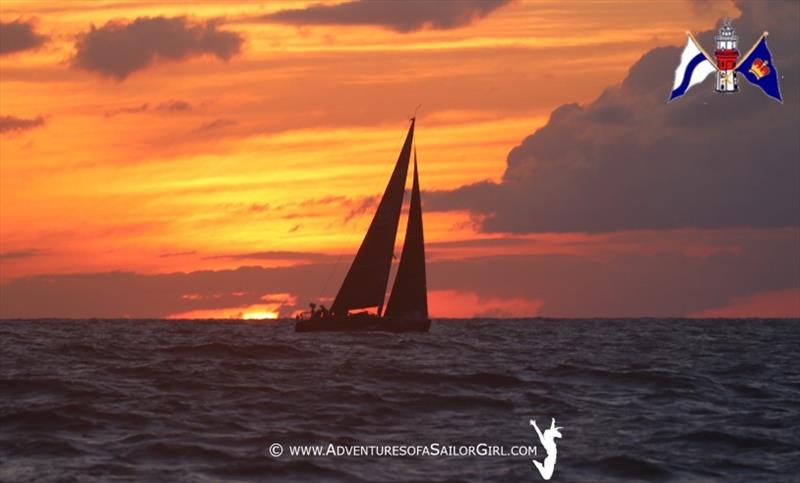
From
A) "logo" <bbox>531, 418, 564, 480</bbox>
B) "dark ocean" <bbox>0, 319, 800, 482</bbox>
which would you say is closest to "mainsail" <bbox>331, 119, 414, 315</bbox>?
"dark ocean" <bbox>0, 319, 800, 482</bbox>

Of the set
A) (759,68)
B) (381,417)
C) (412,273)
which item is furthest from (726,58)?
(412,273)

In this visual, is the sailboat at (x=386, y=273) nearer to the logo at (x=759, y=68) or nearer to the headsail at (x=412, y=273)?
the headsail at (x=412, y=273)

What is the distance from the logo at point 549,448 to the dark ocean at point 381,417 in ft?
0.64

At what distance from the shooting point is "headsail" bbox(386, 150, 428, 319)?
78438 mm

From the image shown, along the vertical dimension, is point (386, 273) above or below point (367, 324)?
above

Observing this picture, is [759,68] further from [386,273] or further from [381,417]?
[386,273]

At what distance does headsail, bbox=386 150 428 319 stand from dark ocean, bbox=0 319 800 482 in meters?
26.9

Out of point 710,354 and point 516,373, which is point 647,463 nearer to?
point 516,373

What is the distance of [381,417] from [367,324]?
46.8 metres

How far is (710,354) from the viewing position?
64.2 m

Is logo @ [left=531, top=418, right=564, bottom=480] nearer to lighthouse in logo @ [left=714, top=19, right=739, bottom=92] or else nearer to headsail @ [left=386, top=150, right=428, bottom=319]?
lighthouse in logo @ [left=714, top=19, right=739, bottom=92]

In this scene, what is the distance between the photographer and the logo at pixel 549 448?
24172 millimetres

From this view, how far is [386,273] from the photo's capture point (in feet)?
260

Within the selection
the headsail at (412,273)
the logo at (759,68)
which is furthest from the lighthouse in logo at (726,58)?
the headsail at (412,273)
